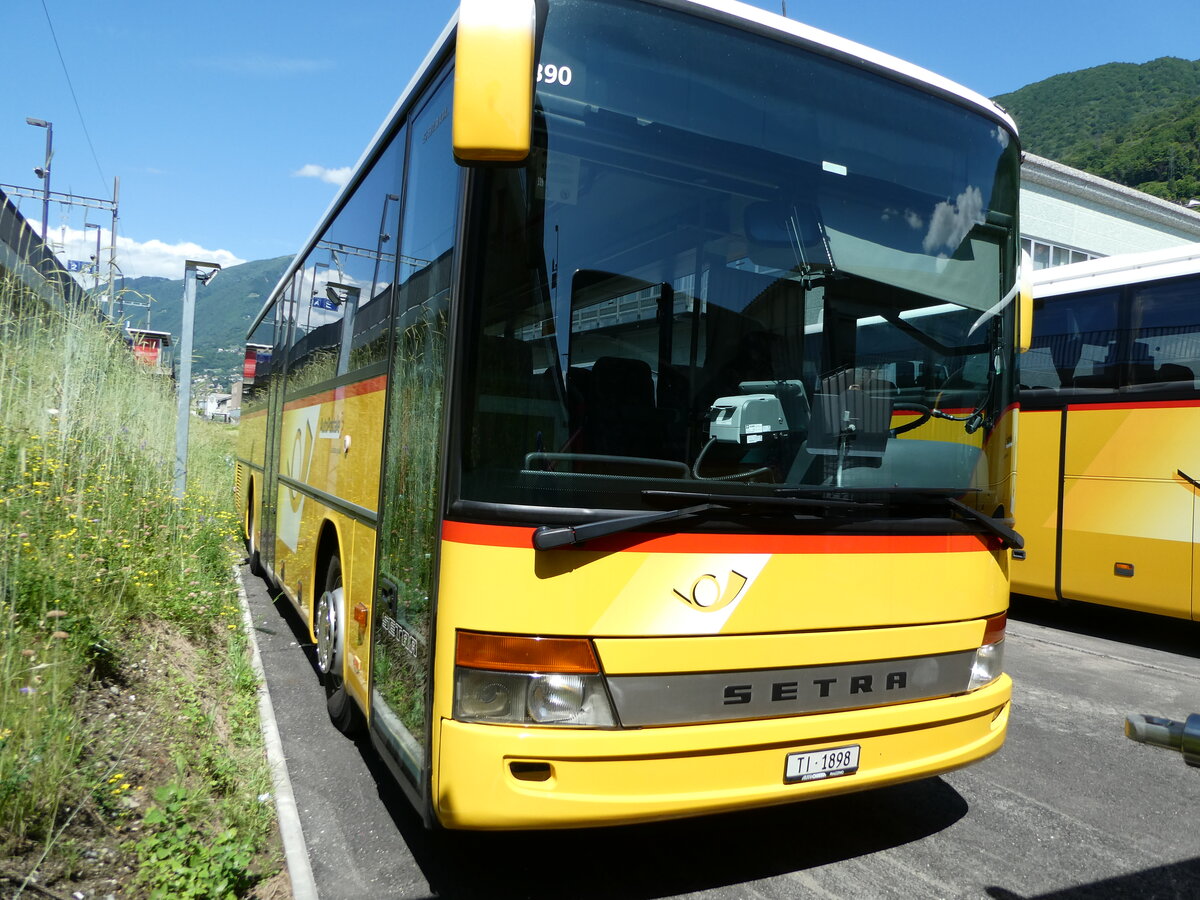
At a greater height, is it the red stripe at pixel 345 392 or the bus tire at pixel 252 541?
the red stripe at pixel 345 392

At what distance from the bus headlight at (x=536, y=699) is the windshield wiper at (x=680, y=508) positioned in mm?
454

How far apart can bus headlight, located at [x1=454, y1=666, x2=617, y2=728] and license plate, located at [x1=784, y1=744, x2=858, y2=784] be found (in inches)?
29.2

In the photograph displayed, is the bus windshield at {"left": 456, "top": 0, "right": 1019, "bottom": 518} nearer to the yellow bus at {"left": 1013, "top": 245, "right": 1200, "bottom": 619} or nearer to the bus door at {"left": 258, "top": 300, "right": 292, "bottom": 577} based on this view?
the yellow bus at {"left": 1013, "top": 245, "right": 1200, "bottom": 619}

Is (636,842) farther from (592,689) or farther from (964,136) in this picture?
(964,136)

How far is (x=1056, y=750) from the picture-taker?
539cm

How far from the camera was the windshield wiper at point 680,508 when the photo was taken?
3023mm

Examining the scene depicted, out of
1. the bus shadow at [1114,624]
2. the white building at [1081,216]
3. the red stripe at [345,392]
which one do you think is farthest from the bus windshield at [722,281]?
the white building at [1081,216]

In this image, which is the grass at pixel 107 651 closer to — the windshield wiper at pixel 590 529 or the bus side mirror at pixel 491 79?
the windshield wiper at pixel 590 529

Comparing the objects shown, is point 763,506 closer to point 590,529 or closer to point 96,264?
point 590,529

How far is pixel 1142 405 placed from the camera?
27.6 feet

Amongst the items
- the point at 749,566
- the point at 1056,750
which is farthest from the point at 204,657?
the point at 1056,750

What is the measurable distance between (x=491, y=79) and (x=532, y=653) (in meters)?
1.81

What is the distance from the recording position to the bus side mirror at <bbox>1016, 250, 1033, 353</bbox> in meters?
4.31

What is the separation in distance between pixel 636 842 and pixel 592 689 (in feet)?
4.36
